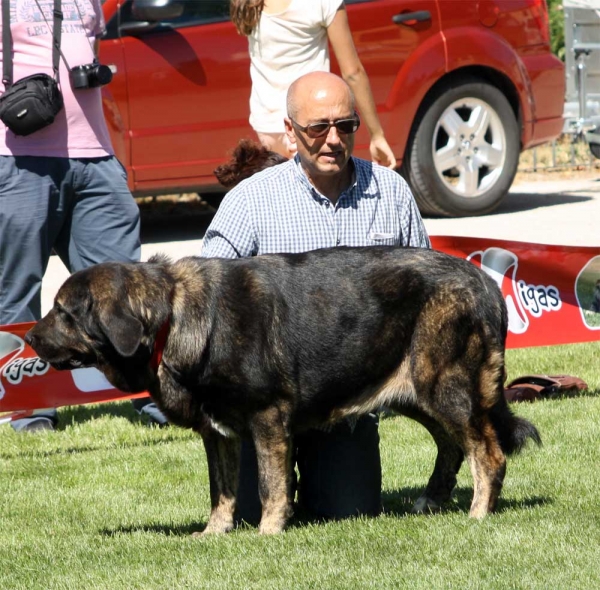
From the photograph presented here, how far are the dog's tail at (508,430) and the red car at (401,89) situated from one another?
557 cm

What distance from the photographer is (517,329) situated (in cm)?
721

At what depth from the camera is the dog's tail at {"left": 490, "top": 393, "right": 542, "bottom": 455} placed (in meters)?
5.01

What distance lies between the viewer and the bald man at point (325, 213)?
200 inches

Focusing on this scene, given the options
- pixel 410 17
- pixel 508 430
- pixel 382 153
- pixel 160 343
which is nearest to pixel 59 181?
pixel 382 153

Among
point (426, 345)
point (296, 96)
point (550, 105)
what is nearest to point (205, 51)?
point (550, 105)

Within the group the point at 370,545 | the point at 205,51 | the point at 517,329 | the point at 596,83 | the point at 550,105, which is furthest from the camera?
the point at 596,83

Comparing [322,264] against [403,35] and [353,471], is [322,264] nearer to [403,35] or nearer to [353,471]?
[353,471]

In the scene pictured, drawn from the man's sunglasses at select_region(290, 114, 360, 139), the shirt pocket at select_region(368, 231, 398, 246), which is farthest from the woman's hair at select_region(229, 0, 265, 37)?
the shirt pocket at select_region(368, 231, 398, 246)

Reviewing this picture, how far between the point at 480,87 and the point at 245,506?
7.20 m

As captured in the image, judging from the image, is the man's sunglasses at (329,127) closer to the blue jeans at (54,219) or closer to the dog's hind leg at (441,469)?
the dog's hind leg at (441,469)

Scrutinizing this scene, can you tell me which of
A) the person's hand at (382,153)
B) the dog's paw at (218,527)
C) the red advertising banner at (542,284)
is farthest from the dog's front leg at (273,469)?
the red advertising banner at (542,284)

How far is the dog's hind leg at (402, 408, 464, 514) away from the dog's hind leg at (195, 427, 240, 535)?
766 millimetres

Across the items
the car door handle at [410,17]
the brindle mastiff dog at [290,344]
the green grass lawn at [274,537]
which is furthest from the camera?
the car door handle at [410,17]

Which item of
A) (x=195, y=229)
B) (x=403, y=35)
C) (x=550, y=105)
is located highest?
(x=403, y=35)
